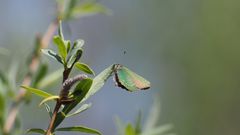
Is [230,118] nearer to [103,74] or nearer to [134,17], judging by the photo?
[134,17]

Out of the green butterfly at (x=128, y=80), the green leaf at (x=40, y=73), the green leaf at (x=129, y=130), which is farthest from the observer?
the green leaf at (x=40, y=73)

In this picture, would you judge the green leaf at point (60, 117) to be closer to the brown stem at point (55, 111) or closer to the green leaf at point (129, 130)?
the brown stem at point (55, 111)

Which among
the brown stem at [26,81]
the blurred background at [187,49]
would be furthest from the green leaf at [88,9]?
the blurred background at [187,49]

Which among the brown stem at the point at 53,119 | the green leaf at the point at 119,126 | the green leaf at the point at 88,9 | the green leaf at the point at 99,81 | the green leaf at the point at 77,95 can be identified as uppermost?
the green leaf at the point at 88,9

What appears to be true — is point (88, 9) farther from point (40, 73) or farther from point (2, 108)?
point (2, 108)

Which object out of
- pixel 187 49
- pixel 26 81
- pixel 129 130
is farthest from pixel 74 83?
pixel 187 49

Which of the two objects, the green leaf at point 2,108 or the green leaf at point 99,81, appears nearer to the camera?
the green leaf at point 99,81

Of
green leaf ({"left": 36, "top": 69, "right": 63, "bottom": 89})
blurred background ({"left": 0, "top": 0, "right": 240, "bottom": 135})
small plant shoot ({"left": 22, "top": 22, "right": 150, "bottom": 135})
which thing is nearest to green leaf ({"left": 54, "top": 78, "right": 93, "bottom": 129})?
small plant shoot ({"left": 22, "top": 22, "right": 150, "bottom": 135})

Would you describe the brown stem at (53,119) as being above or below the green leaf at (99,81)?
below
